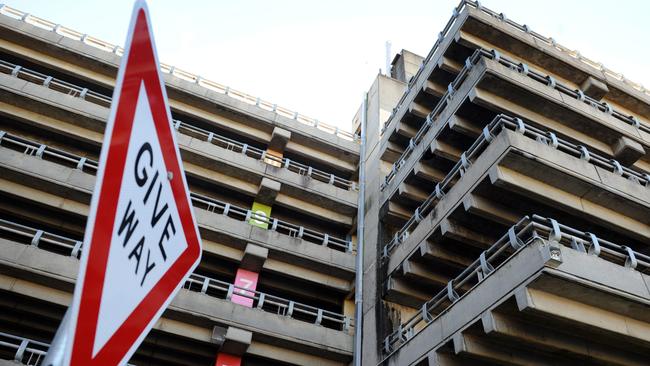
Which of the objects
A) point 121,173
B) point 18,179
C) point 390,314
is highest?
point 18,179

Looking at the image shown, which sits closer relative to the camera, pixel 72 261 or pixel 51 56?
pixel 72 261

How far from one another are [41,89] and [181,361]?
37.4 ft

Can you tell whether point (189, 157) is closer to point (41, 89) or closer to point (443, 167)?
point (41, 89)

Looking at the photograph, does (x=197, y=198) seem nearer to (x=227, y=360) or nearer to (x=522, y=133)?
(x=227, y=360)

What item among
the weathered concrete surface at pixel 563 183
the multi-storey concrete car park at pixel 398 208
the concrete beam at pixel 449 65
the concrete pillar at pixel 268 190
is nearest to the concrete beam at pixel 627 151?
the multi-storey concrete car park at pixel 398 208

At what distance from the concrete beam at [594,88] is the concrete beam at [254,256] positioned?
12.9 m

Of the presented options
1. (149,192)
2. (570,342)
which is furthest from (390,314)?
(149,192)

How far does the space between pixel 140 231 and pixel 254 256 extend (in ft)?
45.8

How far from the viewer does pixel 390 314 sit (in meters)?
13.6

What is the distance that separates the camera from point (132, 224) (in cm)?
187

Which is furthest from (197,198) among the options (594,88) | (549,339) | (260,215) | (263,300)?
(594,88)

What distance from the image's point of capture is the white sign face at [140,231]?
5.54 ft

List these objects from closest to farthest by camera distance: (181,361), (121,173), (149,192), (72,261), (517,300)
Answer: (121,173), (149,192), (517,300), (72,261), (181,361)

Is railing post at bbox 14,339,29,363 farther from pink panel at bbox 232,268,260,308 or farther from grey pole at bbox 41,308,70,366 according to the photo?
grey pole at bbox 41,308,70,366
